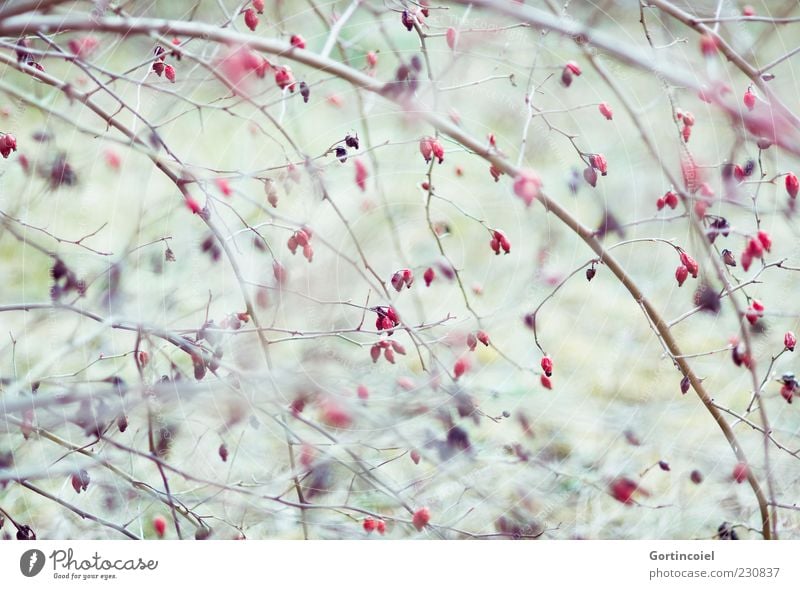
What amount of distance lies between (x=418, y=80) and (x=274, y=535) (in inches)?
22.3

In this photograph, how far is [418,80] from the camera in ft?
2.89

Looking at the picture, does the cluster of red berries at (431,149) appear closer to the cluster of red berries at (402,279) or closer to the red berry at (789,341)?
the cluster of red berries at (402,279)

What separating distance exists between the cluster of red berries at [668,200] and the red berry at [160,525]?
0.71 meters

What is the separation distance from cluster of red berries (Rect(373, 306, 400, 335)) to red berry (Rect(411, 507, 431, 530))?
0.69 ft

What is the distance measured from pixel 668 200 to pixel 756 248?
0.11 m

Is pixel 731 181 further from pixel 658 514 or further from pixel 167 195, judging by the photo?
pixel 167 195

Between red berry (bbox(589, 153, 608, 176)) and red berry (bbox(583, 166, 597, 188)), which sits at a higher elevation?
red berry (bbox(589, 153, 608, 176))

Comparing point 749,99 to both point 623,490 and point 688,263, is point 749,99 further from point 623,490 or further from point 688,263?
point 623,490

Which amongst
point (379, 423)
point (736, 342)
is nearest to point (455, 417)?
point (379, 423)

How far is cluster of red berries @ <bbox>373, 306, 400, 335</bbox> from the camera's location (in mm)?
862
